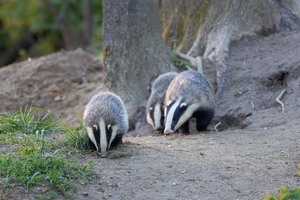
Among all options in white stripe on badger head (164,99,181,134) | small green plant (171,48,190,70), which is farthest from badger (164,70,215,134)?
small green plant (171,48,190,70)

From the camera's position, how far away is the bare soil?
6.42 m

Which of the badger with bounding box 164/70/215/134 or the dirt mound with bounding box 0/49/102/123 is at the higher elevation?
the badger with bounding box 164/70/215/134

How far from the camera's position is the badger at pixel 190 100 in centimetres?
863

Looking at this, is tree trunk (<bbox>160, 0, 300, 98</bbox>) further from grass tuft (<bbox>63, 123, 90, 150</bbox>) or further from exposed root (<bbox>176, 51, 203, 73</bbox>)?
grass tuft (<bbox>63, 123, 90, 150</bbox>)

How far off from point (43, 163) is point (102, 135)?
3.34 ft

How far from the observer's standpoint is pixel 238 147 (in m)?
7.47

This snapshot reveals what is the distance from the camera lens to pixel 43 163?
6.28 metres

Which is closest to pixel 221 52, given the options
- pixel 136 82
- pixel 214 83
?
pixel 214 83

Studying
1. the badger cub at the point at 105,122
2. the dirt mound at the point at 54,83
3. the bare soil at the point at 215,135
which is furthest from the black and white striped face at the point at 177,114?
the dirt mound at the point at 54,83

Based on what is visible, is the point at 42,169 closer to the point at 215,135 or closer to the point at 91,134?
the point at 91,134

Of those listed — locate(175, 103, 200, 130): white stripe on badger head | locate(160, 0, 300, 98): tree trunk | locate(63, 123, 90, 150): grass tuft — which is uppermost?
locate(160, 0, 300, 98): tree trunk

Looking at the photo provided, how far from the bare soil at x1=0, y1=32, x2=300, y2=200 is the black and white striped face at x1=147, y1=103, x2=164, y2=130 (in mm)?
120

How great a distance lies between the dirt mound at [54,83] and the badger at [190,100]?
2.02 m

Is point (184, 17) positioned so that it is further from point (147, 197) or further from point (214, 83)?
point (147, 197)
